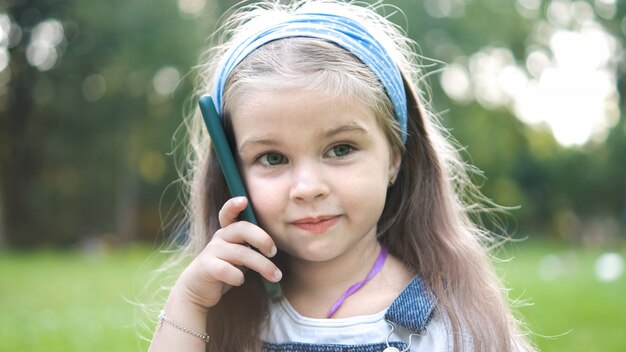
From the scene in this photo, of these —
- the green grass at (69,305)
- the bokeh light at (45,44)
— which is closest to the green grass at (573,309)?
the green grass at (69,305)

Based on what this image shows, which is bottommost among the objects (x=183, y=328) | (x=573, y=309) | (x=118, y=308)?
(x=183, y=328)

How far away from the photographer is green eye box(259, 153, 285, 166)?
6.49 ft

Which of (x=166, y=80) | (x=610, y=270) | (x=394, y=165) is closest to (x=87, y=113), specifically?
(x=166, y=80)

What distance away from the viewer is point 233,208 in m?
1.98

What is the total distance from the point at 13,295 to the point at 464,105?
1533 centimetres

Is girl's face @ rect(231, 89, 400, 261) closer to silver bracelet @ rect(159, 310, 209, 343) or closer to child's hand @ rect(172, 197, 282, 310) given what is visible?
child's hand @ rect(172, 197, 282, 310)

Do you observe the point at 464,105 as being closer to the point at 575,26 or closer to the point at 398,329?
the point at 575,26

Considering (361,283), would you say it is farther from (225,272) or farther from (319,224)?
(225,272)

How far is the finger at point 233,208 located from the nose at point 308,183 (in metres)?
0.15

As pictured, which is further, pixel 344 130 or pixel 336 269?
pixel 336 269

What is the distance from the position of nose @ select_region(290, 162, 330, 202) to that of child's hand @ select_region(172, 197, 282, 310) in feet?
0.53

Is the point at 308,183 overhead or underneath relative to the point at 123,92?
underneath

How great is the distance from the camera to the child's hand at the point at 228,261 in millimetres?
1977

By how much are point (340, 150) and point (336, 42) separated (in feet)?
1.02
